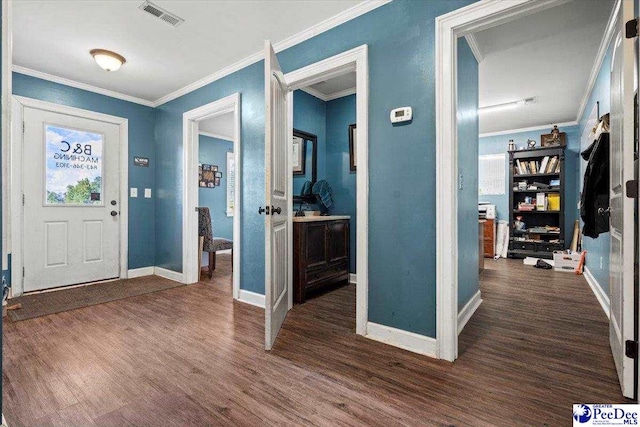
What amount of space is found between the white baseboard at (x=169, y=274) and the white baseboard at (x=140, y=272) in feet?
0.21

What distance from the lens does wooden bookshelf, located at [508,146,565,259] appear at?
5.59m

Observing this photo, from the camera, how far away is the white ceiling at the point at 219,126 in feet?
17.8

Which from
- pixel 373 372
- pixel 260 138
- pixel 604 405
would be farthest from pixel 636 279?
pixel 260 138

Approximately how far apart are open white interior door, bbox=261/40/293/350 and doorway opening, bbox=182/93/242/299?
0.73 metres

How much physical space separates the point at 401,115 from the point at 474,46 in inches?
57.4

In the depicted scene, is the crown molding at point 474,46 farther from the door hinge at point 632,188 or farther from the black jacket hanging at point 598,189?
the door hinge at point 632,188

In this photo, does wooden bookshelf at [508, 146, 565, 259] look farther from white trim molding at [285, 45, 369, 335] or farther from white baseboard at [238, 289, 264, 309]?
white baseboard at [238, 289, 264, 309]

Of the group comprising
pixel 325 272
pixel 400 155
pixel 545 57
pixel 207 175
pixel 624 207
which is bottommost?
pixel 325 272

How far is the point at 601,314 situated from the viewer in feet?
9.11

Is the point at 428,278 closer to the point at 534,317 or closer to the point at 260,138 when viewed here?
the point at 534,317

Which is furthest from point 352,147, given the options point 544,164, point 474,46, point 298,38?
point 544,164

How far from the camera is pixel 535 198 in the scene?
6.01m

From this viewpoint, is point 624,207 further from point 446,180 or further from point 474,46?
point 474,46

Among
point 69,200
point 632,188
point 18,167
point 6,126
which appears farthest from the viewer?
point 69,200
